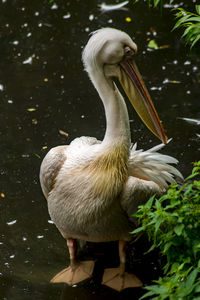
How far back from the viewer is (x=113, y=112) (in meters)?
3.17

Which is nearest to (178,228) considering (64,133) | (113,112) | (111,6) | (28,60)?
(113,112)

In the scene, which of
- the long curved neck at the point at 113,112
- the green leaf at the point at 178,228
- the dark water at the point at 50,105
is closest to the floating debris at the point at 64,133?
the dark water at the point at 50,105

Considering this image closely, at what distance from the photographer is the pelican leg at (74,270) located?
3.46m

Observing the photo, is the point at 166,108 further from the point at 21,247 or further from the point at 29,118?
the point at 21,247

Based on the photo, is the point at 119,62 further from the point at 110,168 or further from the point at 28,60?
the point at 28,60

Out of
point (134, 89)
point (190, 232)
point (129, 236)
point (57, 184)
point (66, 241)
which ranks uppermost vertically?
point (134, 89)

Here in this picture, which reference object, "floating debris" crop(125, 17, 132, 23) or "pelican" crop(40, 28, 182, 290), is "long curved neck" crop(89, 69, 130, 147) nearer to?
"pelican" crop(40, 28, 182, 290)

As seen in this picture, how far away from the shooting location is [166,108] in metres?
5.10

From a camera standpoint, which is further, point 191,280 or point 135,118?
point 135,118

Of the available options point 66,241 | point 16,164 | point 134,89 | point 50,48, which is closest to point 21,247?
point 66,241

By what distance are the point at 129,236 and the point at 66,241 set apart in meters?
0.61

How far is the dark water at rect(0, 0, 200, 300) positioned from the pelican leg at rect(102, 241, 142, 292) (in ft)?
0.17

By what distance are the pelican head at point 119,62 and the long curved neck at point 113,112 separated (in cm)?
4

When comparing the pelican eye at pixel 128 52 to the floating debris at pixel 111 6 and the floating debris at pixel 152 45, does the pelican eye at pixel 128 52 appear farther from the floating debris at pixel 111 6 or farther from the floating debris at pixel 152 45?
the floating debris at pixel 111 6
